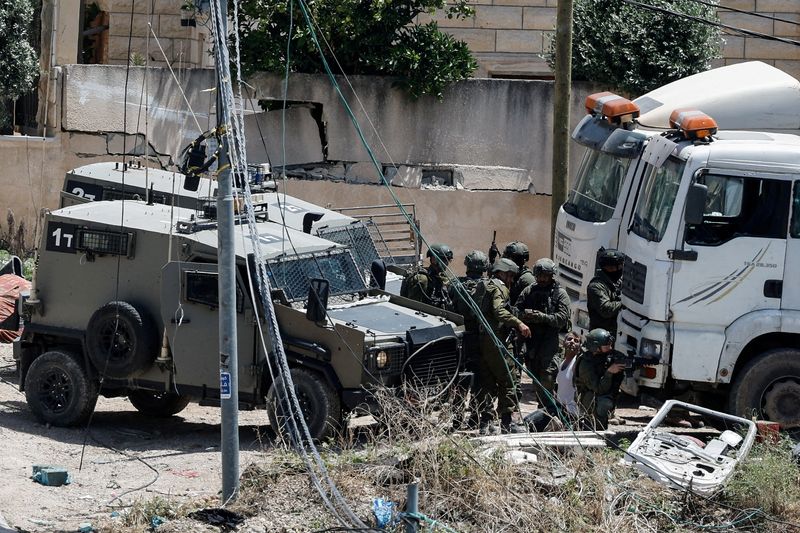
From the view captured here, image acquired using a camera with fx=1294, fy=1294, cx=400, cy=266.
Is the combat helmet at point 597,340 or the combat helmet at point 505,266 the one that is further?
the combat helmet at point 505,266

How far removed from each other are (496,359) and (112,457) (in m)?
3.52

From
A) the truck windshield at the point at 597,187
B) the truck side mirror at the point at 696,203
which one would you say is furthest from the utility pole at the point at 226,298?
the truck windshield at the point at 597,187

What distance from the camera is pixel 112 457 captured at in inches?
452

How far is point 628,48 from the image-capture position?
18.6 metres

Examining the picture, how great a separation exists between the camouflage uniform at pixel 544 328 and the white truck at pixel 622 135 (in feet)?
2.75

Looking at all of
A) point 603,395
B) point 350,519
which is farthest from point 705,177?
point 350,519

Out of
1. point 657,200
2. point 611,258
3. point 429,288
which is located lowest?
point 429,288

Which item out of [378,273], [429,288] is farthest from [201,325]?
[429,288]

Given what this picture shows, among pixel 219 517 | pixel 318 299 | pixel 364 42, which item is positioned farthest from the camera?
pixel 364 42

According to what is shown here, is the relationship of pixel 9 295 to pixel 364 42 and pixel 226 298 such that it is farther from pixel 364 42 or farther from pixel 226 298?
pixel 364 42

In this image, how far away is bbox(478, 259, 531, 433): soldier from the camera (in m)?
11.6

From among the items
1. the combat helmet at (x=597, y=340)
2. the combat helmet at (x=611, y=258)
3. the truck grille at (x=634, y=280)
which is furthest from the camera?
the combat helmet at (x=611, y=258)

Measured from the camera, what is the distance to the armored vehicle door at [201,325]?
37.6 feet

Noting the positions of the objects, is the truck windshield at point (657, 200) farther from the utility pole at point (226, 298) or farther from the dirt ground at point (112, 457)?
the utility pole at point (226, 298)
